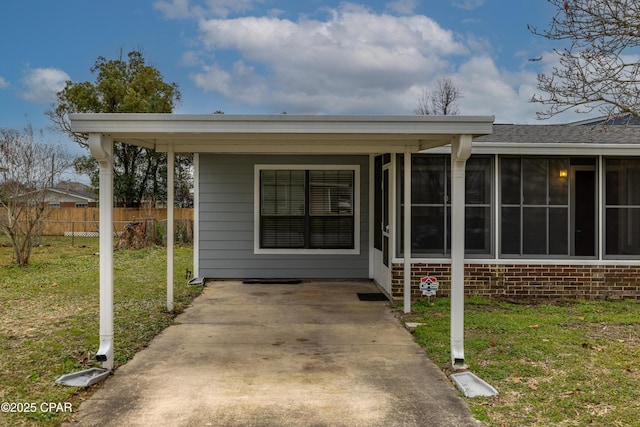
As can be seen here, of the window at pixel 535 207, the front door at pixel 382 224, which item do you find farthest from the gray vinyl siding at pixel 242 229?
the window at pixel 535 207

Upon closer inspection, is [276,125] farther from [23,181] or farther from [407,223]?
[23,181]

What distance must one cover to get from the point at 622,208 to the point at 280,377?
21.2ft

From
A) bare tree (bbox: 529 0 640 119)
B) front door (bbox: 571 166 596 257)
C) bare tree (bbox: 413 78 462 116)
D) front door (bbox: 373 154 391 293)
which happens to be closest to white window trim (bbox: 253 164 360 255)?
front door (bbox: 373 154 391 293)

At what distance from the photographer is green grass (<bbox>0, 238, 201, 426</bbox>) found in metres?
3.92

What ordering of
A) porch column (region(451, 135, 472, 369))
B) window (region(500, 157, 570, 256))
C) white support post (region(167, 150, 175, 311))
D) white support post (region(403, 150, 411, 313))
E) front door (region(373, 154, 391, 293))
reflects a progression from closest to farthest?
porch column (region(451, 135, 472, 369))
white support post (region(403, 150, 411, 313))
white support post (region(167, 150, 175, 311))
window (region(500, 157, 570, 256))
front door (region(373, 154, 391, 293))

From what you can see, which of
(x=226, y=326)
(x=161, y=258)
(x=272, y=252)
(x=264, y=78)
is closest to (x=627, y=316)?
(x=226, y=326)

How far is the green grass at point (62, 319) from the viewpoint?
3.92 m

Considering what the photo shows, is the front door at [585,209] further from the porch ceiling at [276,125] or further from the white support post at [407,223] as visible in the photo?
the porch ceiling at [276,125]

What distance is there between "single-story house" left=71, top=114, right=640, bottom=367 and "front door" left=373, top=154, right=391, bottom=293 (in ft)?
0.12

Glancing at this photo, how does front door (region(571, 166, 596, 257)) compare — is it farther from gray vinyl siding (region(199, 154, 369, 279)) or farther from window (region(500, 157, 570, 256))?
gray vinyl siding (region(199, 154, 369, 279))

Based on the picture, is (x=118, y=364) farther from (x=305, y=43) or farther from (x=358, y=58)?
(x=358, y=58)

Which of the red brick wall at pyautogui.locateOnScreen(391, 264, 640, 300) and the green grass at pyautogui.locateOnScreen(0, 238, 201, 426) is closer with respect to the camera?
the green grass at pyautogui.locateOnScreen(0, 238, 201, 426)

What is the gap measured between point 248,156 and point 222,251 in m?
1.96

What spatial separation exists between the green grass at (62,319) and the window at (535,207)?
17.3 ft
